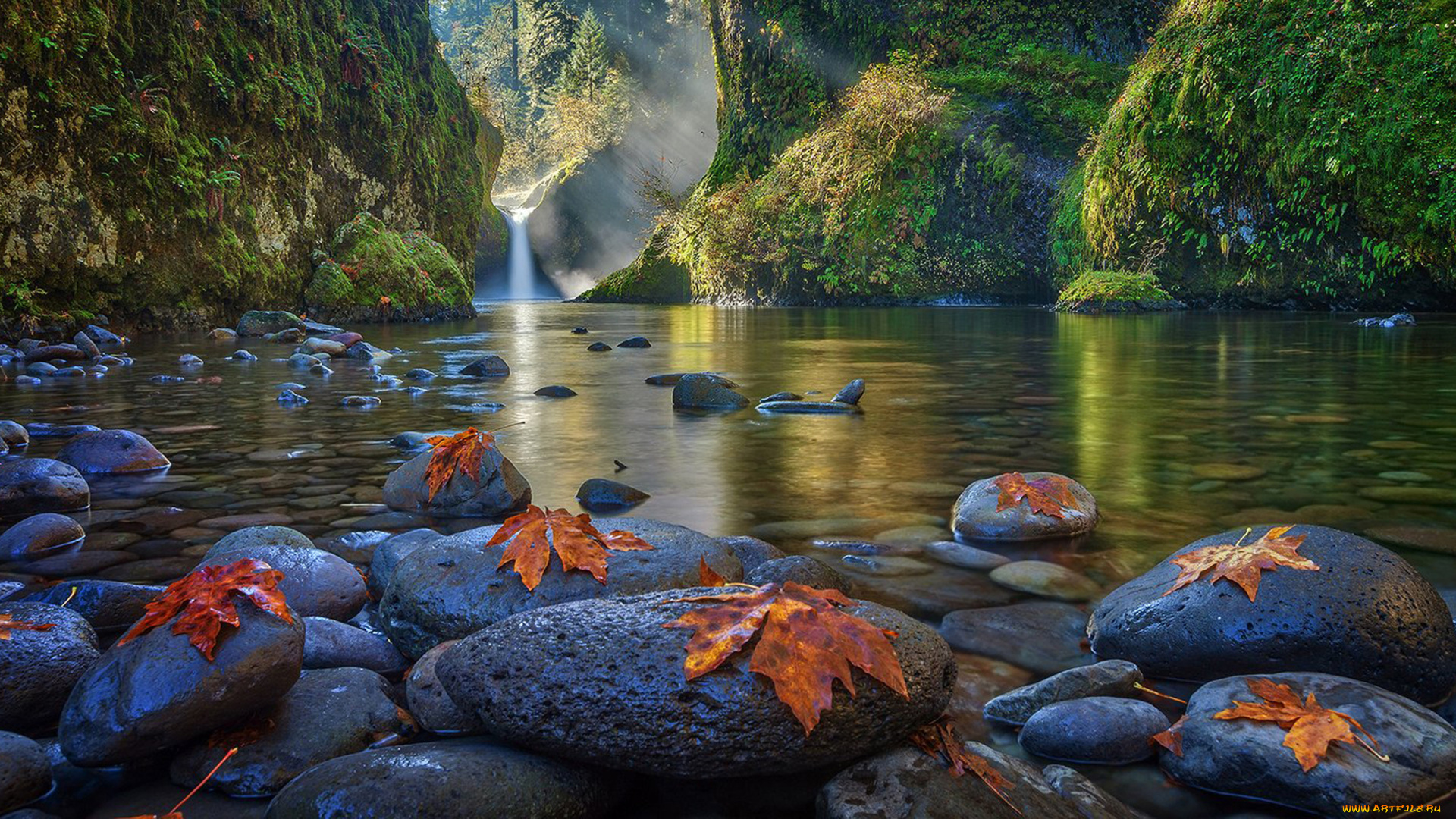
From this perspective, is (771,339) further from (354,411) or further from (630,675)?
(630,675)

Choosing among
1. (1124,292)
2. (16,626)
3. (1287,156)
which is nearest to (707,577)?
(16,626)

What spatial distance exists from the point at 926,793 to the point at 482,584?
4.21 feet

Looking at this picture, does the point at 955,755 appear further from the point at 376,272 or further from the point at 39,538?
the point at 376,272

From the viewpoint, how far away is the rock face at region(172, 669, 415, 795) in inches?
71.3

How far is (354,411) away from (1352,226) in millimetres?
16611

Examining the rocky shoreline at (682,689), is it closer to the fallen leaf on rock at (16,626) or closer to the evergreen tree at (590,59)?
the fallen leaf on rock at (16,626)

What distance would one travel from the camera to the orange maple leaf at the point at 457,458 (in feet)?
12.8

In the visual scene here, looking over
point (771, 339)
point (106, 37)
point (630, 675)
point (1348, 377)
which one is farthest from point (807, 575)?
point (106, 37)

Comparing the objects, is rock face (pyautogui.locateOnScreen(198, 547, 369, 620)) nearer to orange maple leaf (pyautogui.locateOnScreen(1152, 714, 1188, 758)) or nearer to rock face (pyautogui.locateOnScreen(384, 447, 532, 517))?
rock face (pyautogui.locateOnScreen(384, 447, 532, 517))

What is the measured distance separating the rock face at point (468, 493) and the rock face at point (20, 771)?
206 centimetres

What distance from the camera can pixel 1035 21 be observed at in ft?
83.0

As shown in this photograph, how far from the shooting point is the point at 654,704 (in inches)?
65.6

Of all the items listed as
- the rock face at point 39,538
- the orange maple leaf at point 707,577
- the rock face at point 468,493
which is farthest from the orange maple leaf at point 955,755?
the rock face at point 39,538

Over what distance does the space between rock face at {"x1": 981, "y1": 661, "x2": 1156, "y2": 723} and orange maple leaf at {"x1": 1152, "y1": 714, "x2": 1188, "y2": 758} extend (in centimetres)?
18
